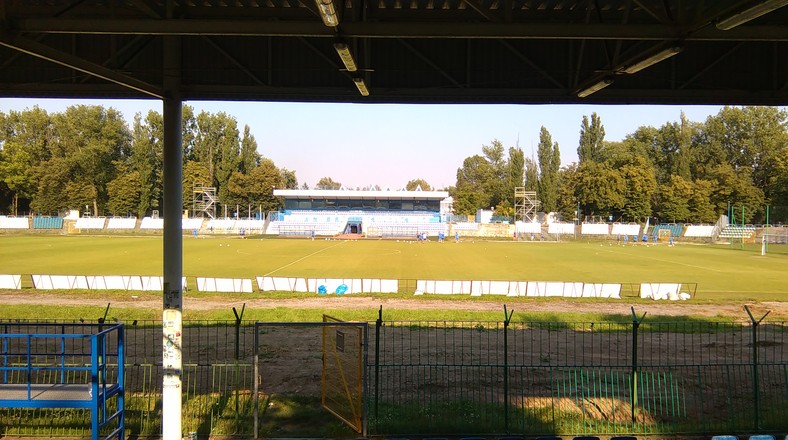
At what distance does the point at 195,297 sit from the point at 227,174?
83345 mm

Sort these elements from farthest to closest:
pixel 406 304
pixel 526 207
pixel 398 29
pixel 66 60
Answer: pixel 526 207
pixel 406 304
pixel 66 60
pixel 398 29

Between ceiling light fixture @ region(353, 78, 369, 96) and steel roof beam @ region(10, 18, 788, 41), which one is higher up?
steel roof beam @ region(10, 18, 788, 41)

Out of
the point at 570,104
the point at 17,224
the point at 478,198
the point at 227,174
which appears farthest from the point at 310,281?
the point at 478,198

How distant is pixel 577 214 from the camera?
97875 mm

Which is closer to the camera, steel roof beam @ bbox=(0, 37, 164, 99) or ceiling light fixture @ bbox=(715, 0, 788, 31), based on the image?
ceiling light fixture @ bbox=(715, 0, 788, 31)

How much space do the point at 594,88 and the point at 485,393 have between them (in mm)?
6720

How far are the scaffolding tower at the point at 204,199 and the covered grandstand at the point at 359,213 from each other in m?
11.4

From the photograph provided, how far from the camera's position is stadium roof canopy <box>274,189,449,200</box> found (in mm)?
99750

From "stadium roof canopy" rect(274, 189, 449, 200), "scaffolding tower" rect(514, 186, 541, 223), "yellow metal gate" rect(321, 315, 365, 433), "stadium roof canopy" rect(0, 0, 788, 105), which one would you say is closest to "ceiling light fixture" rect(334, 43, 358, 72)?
"stadium roof canopy" rect(0, 0, 788, 105)

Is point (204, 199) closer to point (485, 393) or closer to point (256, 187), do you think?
point (256, 187)

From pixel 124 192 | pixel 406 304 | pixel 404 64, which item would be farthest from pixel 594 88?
pixel 124 192

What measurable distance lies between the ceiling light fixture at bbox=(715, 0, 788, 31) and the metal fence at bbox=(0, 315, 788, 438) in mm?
5386

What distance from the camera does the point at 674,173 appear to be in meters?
98.9

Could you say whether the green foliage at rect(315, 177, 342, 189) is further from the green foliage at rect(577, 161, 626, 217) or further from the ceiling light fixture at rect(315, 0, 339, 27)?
the ceiling light fixture at rect(315, 0, 339, 27)
